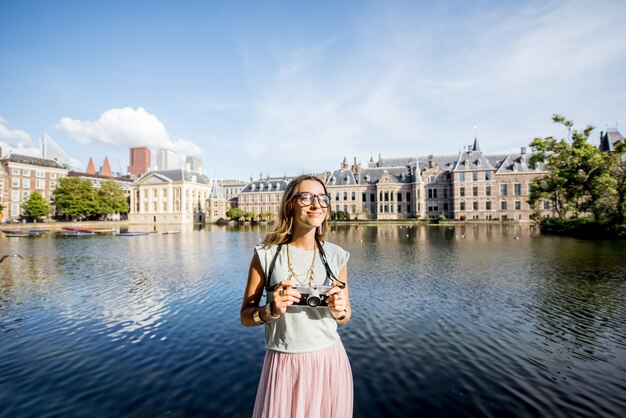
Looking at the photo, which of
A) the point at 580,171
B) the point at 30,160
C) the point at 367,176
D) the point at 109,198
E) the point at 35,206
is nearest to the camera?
the point at 580,171

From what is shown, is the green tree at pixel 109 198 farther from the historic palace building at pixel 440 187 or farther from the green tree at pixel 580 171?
the green tree at pixel 580 171

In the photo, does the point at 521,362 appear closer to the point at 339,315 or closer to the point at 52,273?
the point at 339,315

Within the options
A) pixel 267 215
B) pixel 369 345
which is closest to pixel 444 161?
pixel 267 215

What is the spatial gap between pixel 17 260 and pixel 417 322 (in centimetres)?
2979

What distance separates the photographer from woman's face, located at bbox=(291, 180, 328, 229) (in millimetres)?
2867

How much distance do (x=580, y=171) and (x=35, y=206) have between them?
100208 mm

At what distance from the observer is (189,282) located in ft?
55.1

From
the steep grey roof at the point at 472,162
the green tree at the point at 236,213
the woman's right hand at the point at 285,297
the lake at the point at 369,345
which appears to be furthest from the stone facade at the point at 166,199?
the woman's right hand at the point at 285,297

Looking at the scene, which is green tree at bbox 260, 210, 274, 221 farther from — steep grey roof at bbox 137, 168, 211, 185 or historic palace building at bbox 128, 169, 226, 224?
steep grey roof at bbox 137, 168, 211, 185

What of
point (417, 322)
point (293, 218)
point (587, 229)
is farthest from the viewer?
point (587, 229)

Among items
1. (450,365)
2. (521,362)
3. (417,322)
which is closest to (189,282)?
(417,322)

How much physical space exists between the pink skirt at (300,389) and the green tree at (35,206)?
90.5m

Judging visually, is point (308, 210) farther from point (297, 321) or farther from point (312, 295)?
point (297, 321)

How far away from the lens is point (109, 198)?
265 feet
